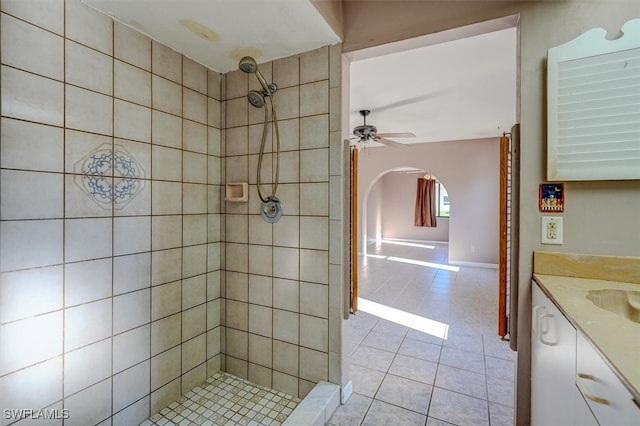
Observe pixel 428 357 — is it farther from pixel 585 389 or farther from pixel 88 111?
pixel 88 111

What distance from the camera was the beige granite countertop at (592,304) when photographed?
584 millimetres

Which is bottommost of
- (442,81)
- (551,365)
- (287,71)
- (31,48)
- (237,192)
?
(551,365)

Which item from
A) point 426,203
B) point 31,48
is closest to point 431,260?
point 426,203

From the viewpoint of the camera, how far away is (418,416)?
61.9 inches

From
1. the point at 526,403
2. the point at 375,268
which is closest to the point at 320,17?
the point at 526,403

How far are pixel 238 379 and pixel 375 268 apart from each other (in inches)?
142

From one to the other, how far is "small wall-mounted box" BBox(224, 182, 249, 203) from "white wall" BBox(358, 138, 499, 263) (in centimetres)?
444

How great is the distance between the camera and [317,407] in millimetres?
1474

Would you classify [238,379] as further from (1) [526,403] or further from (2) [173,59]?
(2) [173,59]

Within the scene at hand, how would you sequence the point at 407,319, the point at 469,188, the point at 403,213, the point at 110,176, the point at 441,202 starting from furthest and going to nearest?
1. the point at 403,213
2. the point at 441,202
3. the point at 469,188
4. the point at 407,319
5. the point at 110,176

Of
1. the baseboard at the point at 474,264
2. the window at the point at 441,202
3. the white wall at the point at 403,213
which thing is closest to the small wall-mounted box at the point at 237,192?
the baseboard at the point at 474,264

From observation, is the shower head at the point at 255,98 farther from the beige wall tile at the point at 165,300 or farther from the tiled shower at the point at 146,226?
the beige wall tile at the point at 165,300

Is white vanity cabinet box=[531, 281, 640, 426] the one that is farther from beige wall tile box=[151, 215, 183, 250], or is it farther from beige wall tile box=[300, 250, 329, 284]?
beige wall tile box=[151, 215, 183, 250]

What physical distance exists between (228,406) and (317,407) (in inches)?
22.5
